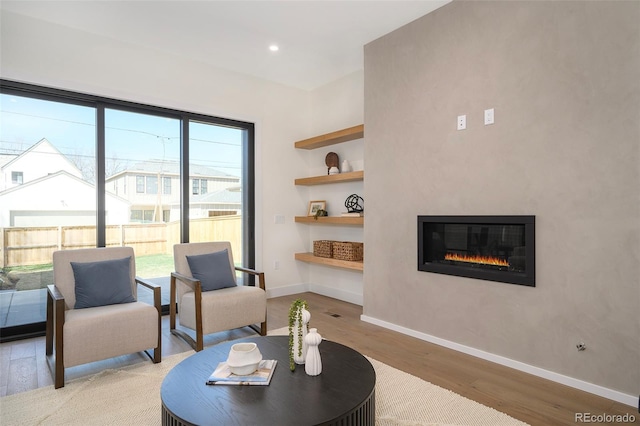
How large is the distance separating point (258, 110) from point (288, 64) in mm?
736

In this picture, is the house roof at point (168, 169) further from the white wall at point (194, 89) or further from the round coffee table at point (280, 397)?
the round coffee table at point (280, 397)

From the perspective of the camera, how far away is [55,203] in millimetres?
3539

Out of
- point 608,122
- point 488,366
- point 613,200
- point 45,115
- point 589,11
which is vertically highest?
point 589,11

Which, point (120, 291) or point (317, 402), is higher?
point (120, 291)

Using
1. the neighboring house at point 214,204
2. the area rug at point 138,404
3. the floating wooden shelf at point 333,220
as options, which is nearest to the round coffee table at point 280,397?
the area rug at point 138,404

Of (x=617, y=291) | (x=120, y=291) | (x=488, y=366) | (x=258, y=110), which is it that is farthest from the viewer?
(x=258, y=110)

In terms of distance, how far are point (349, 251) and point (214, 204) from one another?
1.76 metres

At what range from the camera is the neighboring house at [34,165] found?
10.9ft

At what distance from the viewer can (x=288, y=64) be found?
4375 millimetres

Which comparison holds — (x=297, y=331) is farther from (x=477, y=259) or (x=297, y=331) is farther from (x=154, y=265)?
(x=154, y=265)

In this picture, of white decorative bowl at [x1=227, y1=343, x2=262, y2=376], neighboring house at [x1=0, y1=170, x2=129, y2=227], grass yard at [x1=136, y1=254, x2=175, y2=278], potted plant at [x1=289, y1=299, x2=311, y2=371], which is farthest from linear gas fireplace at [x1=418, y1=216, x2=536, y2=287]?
neighboring house at [x1=0, y1=170, x2=129, y2=227]

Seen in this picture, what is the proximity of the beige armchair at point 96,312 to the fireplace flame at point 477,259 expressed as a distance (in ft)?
7.89

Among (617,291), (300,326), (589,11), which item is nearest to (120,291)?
(300,326)

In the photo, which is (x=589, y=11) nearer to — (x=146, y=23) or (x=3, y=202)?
(x=146, y=23)
